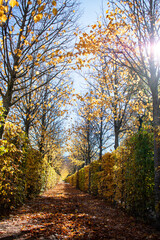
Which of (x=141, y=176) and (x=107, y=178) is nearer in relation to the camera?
(x=141, y=176)

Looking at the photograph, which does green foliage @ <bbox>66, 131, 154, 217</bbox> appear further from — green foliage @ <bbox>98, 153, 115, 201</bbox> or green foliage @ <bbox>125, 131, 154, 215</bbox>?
green foliage @ <bbox>98, 153, 115, 201</bbox>

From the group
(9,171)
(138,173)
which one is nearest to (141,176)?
(138,173)

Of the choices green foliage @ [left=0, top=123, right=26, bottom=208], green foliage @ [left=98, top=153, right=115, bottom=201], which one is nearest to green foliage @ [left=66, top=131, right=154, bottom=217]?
green foliage @ [left=98, top=153, right=115, bottom=201]

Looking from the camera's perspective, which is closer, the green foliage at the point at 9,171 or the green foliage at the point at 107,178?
the green foliage at the point at 9,171

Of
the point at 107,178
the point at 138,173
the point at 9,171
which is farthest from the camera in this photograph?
the point at 107,178

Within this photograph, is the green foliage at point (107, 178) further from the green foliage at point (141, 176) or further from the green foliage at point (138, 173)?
the green foliage at point (141, 176)

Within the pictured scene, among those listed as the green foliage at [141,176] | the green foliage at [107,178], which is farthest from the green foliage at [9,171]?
the green foliage at [107,178]

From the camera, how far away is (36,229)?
318 centimetres

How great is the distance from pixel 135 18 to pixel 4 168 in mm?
5597

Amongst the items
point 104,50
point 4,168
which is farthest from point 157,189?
point 104,50

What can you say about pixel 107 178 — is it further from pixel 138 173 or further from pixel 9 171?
pixel 9 171

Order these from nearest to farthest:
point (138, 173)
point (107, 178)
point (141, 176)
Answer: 1. point (141, 176)
2. point (138, 173)
3. point (107, 178)

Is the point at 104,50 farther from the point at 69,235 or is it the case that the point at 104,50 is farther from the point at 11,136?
the point at 69,235

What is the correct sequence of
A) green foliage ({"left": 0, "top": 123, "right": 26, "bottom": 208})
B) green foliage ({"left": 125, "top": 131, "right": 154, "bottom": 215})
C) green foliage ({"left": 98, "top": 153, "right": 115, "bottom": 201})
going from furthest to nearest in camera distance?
1. green foliage ({"left": 98, "top": 153, "right": 115, "bottom": 201})
2. green foliage ({"left": 125, "top": 131, "right": 154, "bottom": 215})
3. green foliage ({"left": 0, "top": 123, "right": 26, "bottom": 208})
